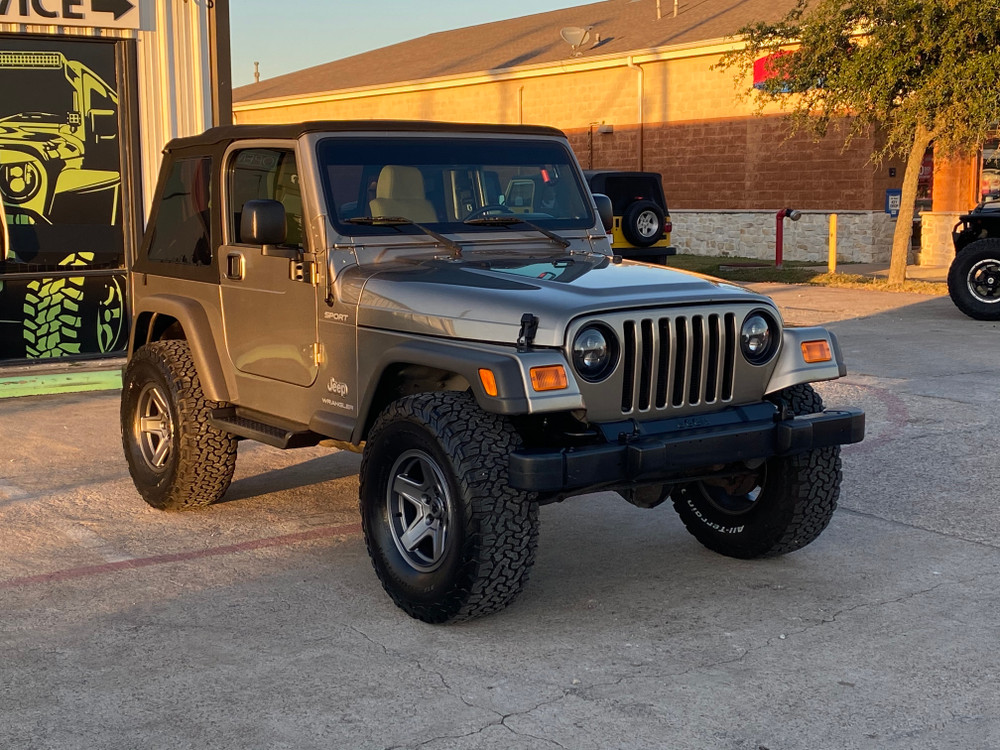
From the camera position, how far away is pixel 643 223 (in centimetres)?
1855

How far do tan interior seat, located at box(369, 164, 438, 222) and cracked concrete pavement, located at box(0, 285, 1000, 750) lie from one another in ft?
5.18

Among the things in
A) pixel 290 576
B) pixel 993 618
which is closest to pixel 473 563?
pixel 290 576

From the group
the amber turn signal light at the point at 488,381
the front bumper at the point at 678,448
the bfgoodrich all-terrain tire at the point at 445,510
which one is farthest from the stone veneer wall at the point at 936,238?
the amber turn signal light at the point at 488,381

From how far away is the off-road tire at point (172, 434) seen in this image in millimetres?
6320

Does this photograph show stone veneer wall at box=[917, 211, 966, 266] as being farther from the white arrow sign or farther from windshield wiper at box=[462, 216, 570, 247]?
windshield wiper at box=[462, 216, 570, 247]

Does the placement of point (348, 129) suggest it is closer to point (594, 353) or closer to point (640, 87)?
point (594, 353)

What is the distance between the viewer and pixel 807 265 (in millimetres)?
24969

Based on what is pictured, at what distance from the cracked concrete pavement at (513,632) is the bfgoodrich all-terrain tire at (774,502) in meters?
0.13

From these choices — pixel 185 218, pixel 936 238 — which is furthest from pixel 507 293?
pixel 936 238

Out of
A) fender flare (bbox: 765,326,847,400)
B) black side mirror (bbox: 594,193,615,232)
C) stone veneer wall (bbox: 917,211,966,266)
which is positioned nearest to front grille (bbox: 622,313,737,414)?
fender flare (bbox: 765,326,847,400)

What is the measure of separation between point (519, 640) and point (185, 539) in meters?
2.14

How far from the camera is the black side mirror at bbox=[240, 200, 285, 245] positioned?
542cm

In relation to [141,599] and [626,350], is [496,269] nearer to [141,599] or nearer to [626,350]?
[626,350]

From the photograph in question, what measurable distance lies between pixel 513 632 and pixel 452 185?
2199 mm
